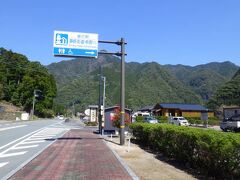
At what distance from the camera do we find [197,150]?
11.5m

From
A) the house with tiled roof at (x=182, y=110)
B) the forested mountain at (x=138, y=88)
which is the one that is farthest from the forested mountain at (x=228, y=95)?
the forested mountain at (x=138, y=88)

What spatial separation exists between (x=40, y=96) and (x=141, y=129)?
86.7 m

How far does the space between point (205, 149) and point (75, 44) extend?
15417 mm

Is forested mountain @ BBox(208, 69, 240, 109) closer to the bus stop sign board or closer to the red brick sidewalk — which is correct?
the bus stop sign board

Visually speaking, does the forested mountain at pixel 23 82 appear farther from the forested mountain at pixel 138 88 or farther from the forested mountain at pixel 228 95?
the forested mountain at pixel 228 95

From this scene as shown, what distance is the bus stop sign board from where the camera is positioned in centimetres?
2377

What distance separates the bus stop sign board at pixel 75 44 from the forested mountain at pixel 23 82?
78.8 meters

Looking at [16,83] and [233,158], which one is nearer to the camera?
[233,158]

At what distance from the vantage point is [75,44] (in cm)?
2409

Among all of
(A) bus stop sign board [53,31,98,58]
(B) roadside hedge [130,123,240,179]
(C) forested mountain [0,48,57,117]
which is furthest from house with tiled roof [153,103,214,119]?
(B) roadside hedge [130,123,240,179]

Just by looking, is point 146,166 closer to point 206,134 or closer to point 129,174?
point 129,174

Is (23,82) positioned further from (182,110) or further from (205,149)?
(205,149)

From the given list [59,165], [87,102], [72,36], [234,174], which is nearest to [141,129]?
[72,36]

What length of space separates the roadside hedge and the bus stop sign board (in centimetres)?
976
